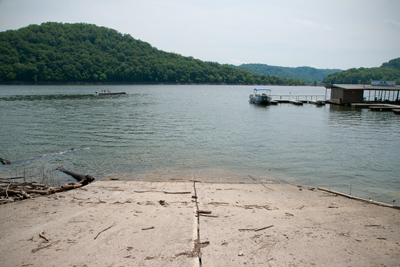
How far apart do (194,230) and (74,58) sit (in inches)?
6669

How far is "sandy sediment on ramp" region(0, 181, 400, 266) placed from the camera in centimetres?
559

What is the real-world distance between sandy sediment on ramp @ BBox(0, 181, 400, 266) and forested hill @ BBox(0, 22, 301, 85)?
150 m

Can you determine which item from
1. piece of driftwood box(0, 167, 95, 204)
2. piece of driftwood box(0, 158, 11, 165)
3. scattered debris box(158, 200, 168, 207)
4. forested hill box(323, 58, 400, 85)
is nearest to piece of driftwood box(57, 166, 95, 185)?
piece of driftwood box(0, 167, 95, 204)

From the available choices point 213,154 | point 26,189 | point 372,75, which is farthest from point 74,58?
point 372,75

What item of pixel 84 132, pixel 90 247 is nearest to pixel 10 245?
pixel 90 247

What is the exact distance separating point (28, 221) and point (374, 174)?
1585cm

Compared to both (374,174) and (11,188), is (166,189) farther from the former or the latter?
(374,174)

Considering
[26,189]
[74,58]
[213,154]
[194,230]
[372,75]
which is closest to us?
[194,230]

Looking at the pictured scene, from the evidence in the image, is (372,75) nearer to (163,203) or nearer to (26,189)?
(163,203)

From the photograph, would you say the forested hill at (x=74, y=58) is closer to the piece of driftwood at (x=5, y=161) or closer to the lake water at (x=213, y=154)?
the lake water at (x=213, y=154)

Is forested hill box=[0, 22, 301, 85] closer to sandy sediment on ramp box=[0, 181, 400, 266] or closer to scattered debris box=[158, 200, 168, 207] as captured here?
sandy sediment on ramp box=[0, 181, 400, 266]

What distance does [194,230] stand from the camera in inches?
262

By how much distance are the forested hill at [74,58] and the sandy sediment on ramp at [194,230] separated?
5890 inches

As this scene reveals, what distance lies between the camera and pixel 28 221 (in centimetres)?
712
